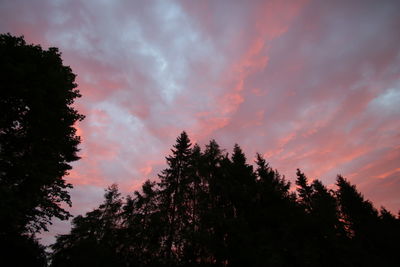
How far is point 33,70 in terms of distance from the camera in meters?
12.4

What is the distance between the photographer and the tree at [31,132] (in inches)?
447

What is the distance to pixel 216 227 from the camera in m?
16.8

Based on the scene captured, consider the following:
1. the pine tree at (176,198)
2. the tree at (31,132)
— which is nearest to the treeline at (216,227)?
the pine tree at (176,198)

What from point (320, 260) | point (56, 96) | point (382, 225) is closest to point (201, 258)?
point (320, 260)

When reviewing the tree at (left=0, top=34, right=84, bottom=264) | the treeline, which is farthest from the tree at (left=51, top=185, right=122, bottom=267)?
the tree at (left=0, top=34, right=84, bottom=264)

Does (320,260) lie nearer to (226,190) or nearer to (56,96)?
(226,190)

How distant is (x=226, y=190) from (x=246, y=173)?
129 inches

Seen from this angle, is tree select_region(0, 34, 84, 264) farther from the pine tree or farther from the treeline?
the pine tree

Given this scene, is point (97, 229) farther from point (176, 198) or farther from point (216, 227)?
point (216, 227)

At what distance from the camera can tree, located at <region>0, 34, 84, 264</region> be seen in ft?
37.2

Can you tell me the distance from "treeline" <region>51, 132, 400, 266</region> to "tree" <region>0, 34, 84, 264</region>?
448 cm

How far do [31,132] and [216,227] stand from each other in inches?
643

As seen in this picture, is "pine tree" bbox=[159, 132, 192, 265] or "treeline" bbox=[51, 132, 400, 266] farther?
"pine tree" bbox=[159, 132, 192, 265]

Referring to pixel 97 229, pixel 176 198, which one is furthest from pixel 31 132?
pixel 97 229
